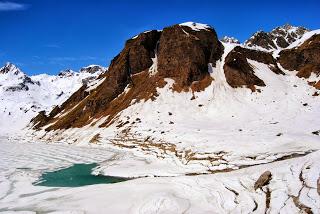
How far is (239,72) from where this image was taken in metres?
93.7

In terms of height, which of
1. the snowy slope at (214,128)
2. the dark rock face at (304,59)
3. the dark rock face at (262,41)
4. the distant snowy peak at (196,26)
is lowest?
the snowy slope at (214,128)

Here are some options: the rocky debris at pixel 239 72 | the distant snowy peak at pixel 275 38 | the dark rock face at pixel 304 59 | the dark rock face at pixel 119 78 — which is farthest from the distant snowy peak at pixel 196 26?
the distant snowy peak at pixel 275 38

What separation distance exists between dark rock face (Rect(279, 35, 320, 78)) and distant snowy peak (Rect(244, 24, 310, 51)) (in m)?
49.4

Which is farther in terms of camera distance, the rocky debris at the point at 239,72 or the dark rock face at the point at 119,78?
the dark rock face at the point at 119,78

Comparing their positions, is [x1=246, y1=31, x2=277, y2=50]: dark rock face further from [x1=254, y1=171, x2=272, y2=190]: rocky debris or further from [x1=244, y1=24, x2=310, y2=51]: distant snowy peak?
[x1=254, y1=171, x2=272, y2=190]: rocky debris

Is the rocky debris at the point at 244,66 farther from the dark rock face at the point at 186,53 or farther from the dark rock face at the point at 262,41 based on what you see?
the dark rock face at the point at 262,41

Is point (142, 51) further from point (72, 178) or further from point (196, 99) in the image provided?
point (72, 178)

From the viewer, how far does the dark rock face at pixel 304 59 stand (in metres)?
98.0

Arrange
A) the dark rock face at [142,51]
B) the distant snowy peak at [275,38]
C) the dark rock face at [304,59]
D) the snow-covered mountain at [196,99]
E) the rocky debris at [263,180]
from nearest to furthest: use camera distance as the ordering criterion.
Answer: the rocky debris at [263,180]
the snow-covered mountain at [196,99]
the dark rock face at [304,59]
the dark rock face at [142,51]
the distant snowy peak at [275,38]

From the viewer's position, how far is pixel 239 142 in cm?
4191

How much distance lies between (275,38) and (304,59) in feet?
232

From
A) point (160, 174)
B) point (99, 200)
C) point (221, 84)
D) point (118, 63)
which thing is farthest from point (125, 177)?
point (118, 63)

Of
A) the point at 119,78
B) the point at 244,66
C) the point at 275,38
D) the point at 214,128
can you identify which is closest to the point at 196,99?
the point at 244,66

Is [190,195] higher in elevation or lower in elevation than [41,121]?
lower
